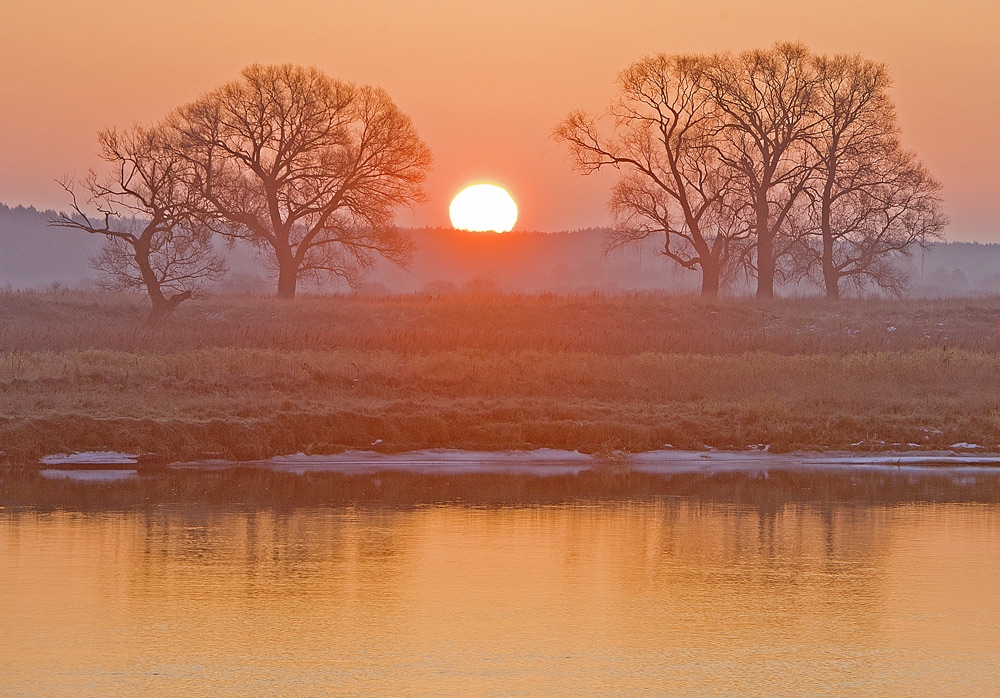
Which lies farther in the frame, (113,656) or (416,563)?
(416,563)

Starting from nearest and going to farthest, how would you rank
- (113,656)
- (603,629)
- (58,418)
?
(113,656), (603,629), (58,418)

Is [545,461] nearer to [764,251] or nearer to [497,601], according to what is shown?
[497,601]

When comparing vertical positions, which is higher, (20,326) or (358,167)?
(358,167)

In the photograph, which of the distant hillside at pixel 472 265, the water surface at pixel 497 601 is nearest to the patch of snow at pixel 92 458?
the water surface at pixel 497 601

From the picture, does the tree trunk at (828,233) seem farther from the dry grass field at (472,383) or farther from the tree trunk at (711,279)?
the dry grass field at (472,383)

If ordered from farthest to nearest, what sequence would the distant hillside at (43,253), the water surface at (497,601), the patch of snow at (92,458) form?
the distant hillside at (43,253)
the patch of snow at (92,458)
the water surface at (497,601)

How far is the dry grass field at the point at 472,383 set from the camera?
23.8 m

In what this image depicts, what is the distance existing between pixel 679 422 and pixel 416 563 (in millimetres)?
12974

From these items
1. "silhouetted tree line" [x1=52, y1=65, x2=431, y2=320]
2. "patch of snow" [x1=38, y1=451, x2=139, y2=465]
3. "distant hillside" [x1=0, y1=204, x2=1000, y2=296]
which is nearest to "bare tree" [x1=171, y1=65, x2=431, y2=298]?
"silhouetted tree line" [x1=52, y1=65, x2=431, y2=320]

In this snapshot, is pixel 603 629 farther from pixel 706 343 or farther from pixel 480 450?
pixel 706 343

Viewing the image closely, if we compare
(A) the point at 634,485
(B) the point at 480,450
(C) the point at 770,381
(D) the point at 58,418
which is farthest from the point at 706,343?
(D) the point at 58,418

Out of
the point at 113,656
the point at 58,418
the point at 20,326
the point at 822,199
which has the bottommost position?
the point at 113,656

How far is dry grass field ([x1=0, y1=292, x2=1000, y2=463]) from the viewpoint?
23797mm

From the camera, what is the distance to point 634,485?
1977 centimetres
